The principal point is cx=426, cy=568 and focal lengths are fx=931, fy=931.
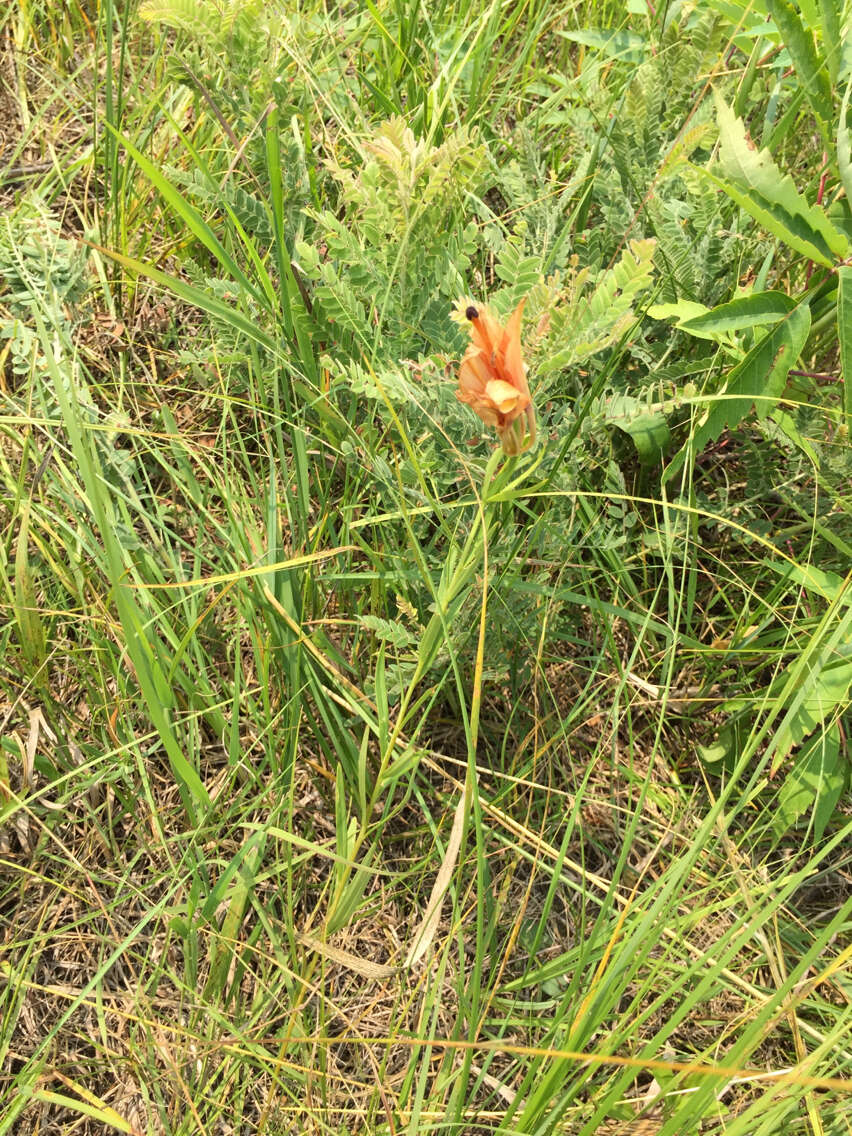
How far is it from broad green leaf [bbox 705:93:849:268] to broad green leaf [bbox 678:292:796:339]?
0.26ft

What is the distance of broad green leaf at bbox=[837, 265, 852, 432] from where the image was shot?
1379mm

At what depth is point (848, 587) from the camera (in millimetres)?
1444

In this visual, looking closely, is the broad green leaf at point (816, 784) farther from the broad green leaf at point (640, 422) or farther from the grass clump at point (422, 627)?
the broad green leaf at point (640, 422)

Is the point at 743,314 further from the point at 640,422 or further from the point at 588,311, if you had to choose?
the point at 588,311

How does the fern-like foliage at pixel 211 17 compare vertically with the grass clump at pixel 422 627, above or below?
above

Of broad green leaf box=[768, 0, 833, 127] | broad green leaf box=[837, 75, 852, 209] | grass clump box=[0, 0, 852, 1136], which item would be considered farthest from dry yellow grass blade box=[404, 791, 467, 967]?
broad green leaf box=[768, 0, 833, 127]

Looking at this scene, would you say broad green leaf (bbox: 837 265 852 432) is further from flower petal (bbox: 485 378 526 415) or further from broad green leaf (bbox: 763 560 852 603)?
flower petal (bbox: 485 378 526 415)

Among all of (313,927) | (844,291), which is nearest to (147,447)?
(313,927)

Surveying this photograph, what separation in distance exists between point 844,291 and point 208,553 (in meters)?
1.18

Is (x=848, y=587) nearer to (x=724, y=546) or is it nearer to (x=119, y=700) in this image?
(x=724, y=546)

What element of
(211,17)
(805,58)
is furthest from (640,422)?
(211,17)

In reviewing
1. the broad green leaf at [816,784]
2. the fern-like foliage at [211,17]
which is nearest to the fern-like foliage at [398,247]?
the fern-like foliage at [211,17]

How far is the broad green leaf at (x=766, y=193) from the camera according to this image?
54.4 inches

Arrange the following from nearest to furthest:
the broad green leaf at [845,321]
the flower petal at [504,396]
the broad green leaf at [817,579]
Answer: the flower petal at [504,396] < the broad green leaf at [845,321] < the broad green leaf at [817,579]
